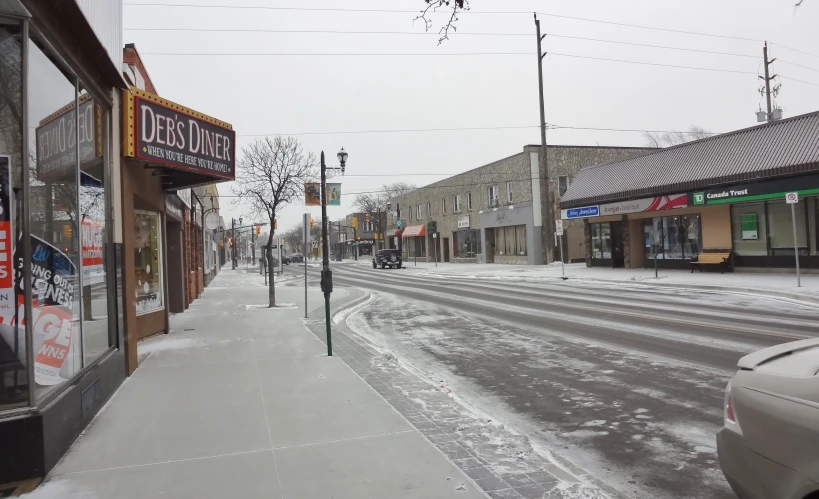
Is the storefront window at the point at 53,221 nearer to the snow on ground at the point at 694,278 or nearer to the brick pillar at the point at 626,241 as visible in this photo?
the snow on ground at the point at 694,278

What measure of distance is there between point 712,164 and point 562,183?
1479 cm

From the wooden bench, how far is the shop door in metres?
5.55

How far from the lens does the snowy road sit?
4.54 meters

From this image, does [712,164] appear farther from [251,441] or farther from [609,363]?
[251,441]

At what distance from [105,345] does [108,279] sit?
802mm

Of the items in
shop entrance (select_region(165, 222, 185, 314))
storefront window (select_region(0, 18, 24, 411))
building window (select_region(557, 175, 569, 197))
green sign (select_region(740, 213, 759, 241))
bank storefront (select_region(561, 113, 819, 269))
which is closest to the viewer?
storefront window (select_region(0, 18, 24, 411))

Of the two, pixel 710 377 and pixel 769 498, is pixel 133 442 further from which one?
pixel 710 377

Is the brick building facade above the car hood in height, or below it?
above

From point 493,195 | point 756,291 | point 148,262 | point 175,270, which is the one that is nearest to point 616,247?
point 756,291

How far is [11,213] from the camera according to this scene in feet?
13.8

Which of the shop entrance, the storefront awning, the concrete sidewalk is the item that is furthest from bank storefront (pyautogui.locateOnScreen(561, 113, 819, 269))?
the storefront awning

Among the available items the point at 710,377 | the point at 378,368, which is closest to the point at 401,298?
the point at 378,368

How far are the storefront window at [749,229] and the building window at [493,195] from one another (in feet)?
69.1

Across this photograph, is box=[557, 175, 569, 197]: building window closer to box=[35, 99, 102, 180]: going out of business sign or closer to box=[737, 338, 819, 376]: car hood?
box=[35, 99, 102, 180]: going out of business sign
